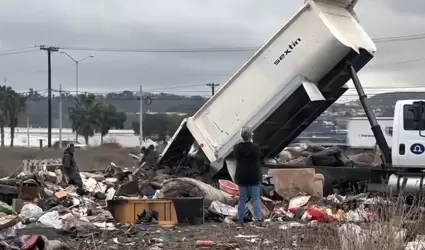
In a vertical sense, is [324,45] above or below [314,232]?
above

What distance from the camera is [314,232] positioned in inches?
267

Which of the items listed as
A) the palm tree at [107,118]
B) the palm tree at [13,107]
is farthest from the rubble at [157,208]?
the palm tree at [13,107]

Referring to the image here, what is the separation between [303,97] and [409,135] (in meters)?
2.17

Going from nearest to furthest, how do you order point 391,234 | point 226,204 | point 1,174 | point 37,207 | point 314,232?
point 391,234
point 314,232
point 37,207
point 226,204
point 1,174

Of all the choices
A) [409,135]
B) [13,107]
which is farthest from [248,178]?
[13,107]

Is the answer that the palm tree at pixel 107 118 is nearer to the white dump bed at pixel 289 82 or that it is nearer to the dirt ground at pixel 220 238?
the white dump bed at pixel 289 82

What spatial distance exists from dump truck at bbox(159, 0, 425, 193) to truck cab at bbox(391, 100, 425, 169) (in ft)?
0.06

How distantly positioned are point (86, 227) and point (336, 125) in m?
25.0

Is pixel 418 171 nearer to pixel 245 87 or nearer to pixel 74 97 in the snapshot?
pixel 245 87

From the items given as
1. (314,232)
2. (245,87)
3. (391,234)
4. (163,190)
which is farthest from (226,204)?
(391,234)

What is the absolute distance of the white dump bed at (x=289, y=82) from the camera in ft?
45.1

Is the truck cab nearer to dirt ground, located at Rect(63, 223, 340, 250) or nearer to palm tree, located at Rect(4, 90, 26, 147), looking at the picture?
dirt ground, located at Rect(63, 223, 340, 250)

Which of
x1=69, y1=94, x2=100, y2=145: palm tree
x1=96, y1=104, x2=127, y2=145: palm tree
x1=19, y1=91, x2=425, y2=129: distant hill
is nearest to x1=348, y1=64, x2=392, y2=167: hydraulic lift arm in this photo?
x1=19, y1=91, x2=425, y2=129: distant hill

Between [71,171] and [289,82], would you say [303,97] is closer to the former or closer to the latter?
[289,82]
